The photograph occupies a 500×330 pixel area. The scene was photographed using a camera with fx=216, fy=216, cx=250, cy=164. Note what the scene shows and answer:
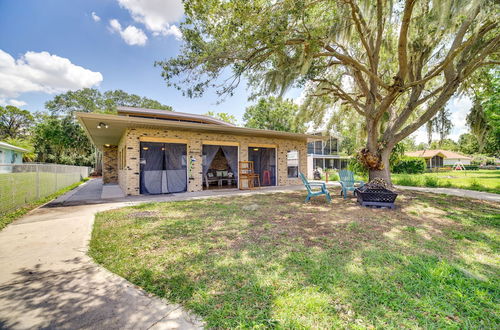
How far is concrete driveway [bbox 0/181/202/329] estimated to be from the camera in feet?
5.51

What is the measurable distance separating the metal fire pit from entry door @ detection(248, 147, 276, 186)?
221 inches

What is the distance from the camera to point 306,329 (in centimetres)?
157

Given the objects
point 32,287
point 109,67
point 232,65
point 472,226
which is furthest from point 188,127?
point 109,67

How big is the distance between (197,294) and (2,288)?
1976 mm

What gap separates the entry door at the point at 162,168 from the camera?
8250 millimetres

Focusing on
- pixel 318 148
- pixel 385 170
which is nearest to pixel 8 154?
pixel 385 170

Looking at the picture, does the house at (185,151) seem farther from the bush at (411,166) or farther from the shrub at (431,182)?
the bush at (411,166)

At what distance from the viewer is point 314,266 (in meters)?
2.54

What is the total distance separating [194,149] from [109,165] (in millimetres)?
9248

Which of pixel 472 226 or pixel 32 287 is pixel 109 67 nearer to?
pixel 32 287

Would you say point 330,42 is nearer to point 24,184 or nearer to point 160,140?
point 160,140

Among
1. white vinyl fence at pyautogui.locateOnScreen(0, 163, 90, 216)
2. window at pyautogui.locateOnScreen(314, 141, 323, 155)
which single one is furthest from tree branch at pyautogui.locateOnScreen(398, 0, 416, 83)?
window at pyautogui.locateOnScreen(314, 141, 323, 155)

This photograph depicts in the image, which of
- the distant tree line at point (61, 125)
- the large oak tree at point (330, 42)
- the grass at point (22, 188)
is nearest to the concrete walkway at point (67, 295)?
the grass at point (22, 188)

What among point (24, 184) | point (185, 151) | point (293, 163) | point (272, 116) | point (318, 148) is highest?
point (272, 116)
